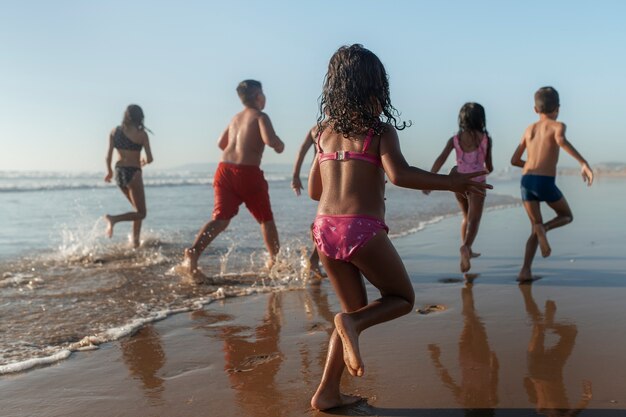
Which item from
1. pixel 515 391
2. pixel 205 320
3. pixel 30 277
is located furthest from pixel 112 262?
pixel 515 391

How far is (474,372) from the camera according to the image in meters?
3.23

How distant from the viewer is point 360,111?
9.42 feet

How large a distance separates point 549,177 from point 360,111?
376cm

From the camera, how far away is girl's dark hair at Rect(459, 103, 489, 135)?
20.5ft

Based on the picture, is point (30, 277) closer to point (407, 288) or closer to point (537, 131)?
point (407, 288)

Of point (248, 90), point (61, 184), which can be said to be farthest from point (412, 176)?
point (61, 184)

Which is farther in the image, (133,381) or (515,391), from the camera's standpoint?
(133,381)

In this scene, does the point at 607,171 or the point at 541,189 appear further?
the point at 607,171

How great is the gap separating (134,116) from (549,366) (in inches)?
278

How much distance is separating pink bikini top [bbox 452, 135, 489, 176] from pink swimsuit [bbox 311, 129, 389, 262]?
12.2 feet

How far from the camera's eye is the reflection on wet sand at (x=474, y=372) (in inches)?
111

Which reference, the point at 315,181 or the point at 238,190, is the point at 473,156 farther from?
the point at 315,181

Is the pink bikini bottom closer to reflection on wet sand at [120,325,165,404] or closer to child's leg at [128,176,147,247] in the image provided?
reflection on wet sand at [120,325,165,404]

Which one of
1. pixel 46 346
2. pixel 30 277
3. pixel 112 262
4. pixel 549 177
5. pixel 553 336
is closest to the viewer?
pixel 553 336
